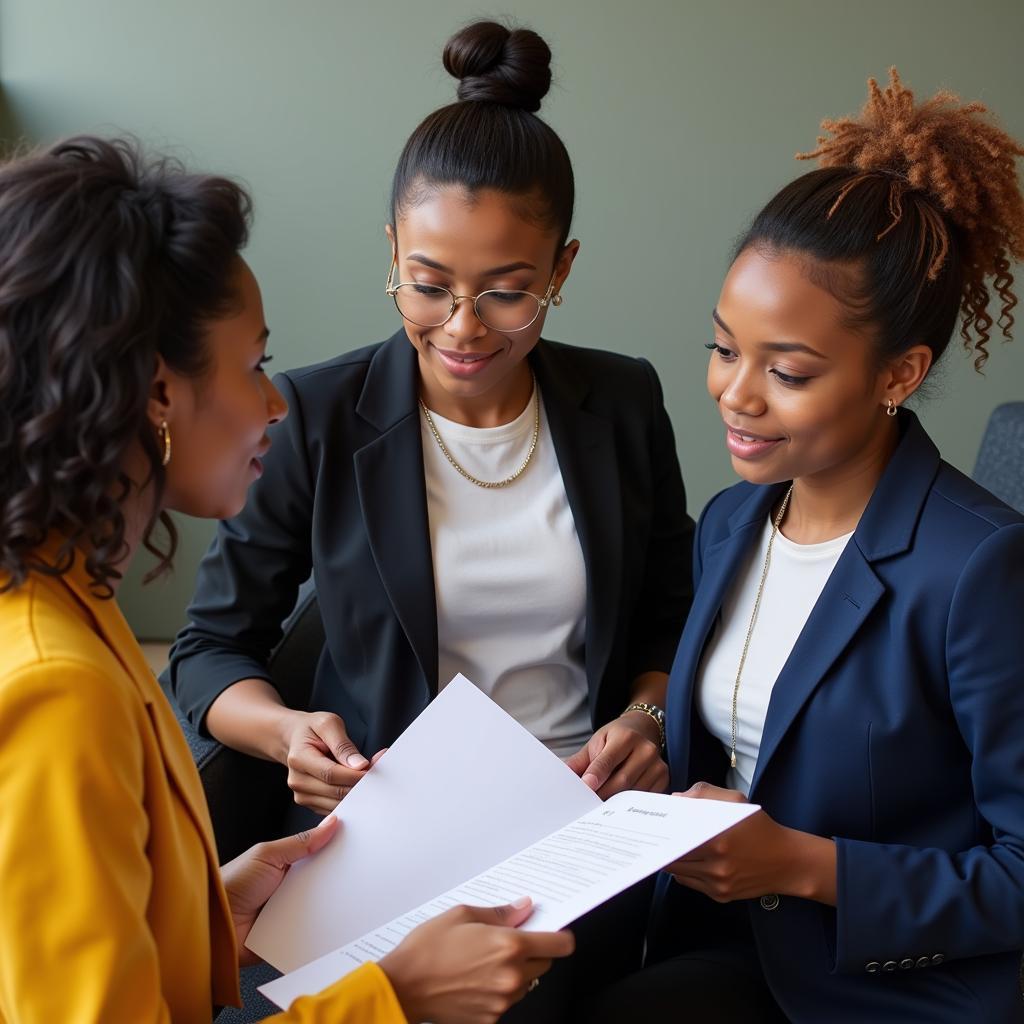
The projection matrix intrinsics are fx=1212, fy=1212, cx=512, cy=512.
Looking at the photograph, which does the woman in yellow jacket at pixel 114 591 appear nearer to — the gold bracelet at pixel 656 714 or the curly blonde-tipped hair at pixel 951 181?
the gold bracelet at pixel 656 714

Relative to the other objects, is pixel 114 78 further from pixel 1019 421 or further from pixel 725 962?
pixel 725 962

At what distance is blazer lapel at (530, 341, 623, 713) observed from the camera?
1.60 m

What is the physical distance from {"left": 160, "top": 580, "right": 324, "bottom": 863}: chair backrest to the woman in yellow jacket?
0.46 meters

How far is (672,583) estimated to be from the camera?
1.74 meters

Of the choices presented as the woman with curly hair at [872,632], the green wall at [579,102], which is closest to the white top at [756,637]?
the woman with curly hair at [872,632]

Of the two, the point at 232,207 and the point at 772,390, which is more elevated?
the point at 232,207

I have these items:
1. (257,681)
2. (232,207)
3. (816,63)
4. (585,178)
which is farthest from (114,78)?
(232,207)

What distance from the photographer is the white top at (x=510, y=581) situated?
5.16 feet

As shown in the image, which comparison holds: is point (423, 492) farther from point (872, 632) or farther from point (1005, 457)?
point (1005, 457)

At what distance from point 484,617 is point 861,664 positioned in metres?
0.51

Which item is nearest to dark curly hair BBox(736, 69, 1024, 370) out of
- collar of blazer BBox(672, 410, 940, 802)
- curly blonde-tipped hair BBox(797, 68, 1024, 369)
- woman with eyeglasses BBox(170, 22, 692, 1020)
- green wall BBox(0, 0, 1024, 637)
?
curly blonde-tipped hair BBox(797, 68, 1024, 369)

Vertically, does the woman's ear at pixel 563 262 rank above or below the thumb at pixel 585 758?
above

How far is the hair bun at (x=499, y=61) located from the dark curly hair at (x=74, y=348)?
73 cm

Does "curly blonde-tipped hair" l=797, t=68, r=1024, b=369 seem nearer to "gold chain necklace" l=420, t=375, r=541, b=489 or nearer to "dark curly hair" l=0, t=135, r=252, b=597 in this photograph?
"gold chain necklace" l=420, t=375, r=541, b=489
